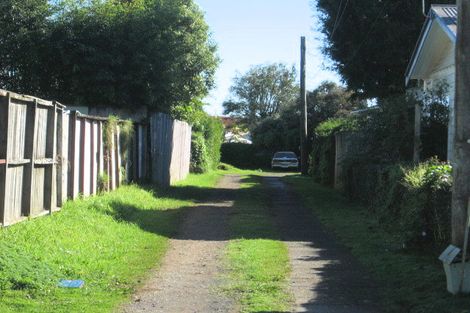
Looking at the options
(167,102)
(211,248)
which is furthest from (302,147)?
(211,248)

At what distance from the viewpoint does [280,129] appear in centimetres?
4647

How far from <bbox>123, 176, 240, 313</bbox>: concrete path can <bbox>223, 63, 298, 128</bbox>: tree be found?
6414cm

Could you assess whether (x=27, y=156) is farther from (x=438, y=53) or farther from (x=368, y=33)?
(x=368, y=33)

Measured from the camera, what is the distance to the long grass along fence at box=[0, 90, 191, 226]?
853 centimetres

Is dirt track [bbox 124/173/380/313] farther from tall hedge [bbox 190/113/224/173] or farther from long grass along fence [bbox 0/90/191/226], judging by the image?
tall hedge [bbox 190/113/224/173]

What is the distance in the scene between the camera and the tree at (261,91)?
2980 inches

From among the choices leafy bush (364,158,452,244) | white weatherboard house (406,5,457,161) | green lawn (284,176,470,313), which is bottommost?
green lawn (284,176,470,313)

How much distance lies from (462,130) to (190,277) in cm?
369

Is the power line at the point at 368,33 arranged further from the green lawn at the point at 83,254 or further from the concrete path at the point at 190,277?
the concrete path at the point at 190,277

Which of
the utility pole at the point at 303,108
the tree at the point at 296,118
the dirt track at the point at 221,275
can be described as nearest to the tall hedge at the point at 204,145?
the utility pole at the point at 303,108

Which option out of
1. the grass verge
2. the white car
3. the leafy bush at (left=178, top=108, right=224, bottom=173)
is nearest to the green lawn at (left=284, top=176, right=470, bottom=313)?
the grass verge

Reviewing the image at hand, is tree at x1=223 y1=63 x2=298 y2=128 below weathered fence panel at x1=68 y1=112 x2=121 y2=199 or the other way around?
the other way around

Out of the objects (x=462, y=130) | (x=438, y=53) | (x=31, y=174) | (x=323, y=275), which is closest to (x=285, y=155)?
(x=438, y=53)

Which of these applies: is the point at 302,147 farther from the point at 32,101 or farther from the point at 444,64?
the point at 32,101
